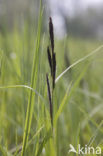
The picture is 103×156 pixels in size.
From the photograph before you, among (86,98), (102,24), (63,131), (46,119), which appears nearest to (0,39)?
(86,98)

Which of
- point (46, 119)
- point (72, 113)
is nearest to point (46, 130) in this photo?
point (46, 119)

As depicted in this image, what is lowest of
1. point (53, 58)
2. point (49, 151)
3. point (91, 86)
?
point (91, 86)

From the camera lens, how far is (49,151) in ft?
1.41

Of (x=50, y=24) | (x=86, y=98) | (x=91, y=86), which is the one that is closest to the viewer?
(x=50, y=24)

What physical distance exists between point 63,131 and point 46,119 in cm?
24

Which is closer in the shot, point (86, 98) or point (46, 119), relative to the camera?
point (46, 119)

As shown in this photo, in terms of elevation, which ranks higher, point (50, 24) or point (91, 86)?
point (50, 24)

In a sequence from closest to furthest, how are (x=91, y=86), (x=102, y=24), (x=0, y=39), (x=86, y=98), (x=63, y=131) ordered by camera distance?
(x=63, y=131) → (x=86, y=98) → (x=0, y=39) → (x=91, y=86) → (x=102, y=24)

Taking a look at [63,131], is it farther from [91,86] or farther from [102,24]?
[102,24]

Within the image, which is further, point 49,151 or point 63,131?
point 63,131

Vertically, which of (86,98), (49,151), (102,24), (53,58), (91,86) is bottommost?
(102,24)

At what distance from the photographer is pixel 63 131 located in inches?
25.8

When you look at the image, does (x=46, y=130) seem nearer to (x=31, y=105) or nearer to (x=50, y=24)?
(x=31, y=105)

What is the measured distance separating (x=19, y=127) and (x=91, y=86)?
0.82 m
